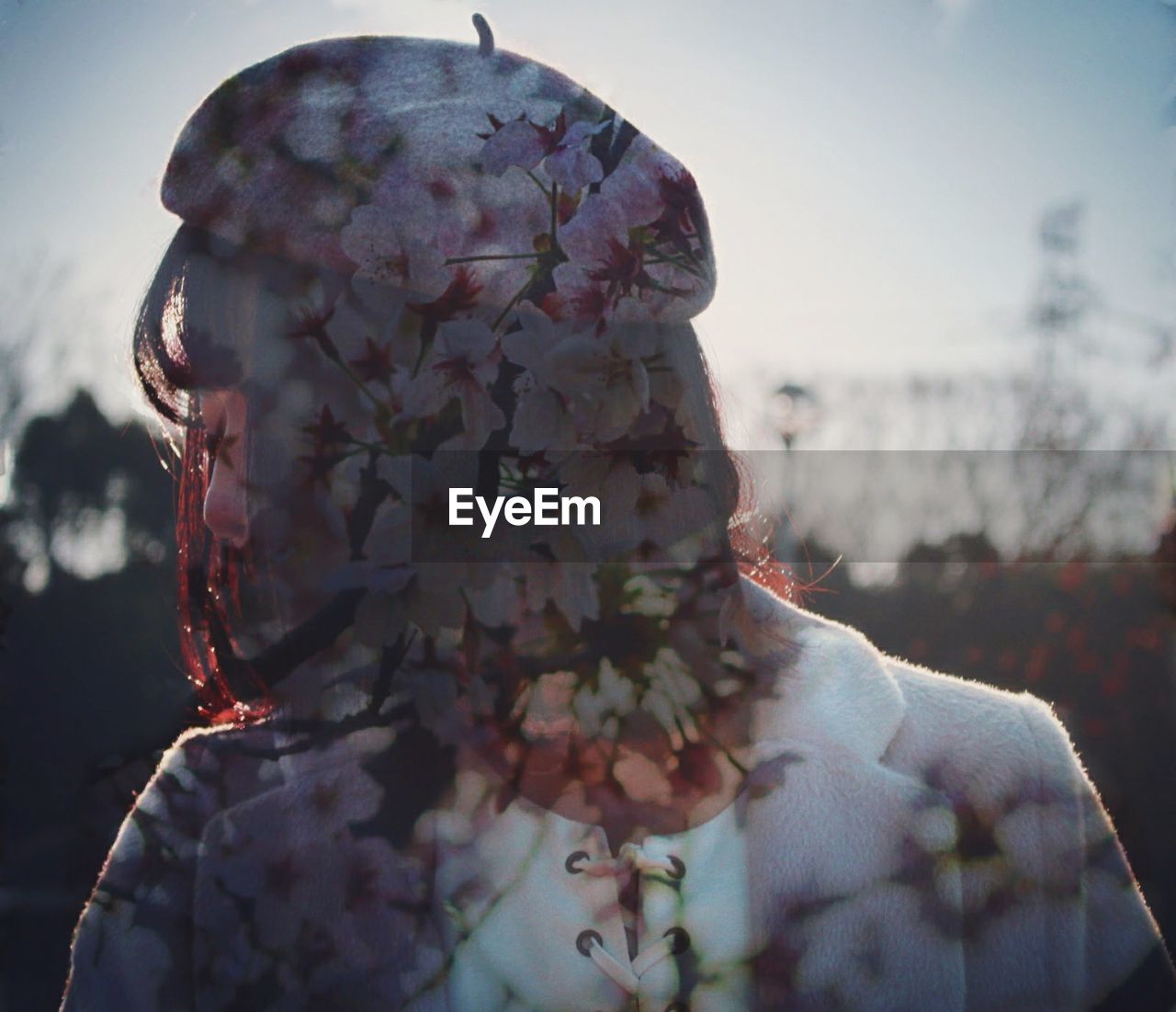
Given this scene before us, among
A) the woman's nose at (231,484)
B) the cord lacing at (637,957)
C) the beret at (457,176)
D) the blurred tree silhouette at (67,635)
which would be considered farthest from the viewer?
the blurred tree silhouette at (67,635)

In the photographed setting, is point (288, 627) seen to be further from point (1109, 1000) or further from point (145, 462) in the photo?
point (145, 462)

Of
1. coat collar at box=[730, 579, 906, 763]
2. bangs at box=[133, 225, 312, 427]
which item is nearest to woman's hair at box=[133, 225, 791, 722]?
bangs at box=[133, 225, 312, 427]

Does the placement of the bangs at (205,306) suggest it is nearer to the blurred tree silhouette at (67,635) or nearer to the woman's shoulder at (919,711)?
the woman's shoulder at (919,711)

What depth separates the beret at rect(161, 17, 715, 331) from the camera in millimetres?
829

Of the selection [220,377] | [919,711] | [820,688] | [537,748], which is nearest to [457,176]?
[220,377]

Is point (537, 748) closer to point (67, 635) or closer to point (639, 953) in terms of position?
point (639, 953)

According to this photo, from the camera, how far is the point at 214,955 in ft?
4.41

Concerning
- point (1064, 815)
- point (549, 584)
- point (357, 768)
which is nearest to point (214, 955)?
point (357, 768)

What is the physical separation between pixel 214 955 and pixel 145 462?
23.7 ft

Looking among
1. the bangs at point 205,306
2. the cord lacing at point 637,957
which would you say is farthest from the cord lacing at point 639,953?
the bangs at point 205,306

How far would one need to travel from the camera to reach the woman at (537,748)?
1.02 metres

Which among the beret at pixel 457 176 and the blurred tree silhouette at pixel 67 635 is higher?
the beret at pixel 457 176

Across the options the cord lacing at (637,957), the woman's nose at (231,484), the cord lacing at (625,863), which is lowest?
the cord lacing at (637,957)

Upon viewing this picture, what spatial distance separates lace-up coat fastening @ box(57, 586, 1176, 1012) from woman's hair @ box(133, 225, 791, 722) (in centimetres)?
22
